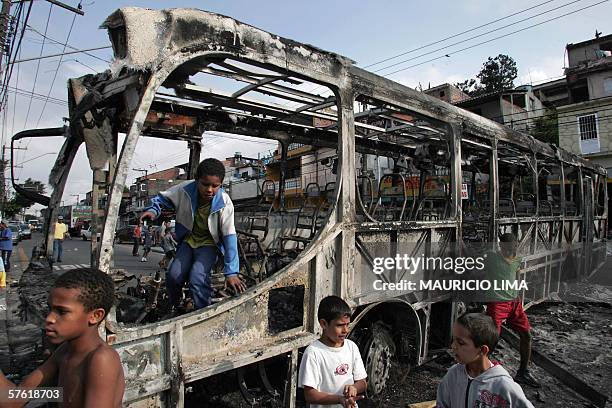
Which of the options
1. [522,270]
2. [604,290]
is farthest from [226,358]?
[604,290]

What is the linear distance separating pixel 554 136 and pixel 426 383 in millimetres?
24515

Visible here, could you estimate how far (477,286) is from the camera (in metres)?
4.44

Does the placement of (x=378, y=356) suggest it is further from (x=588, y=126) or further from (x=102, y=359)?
(x=588, y=126)

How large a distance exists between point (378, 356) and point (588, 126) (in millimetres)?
24678

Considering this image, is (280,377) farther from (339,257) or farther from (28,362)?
(28,362)

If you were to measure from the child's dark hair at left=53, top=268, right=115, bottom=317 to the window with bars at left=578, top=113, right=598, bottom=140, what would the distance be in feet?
87.5

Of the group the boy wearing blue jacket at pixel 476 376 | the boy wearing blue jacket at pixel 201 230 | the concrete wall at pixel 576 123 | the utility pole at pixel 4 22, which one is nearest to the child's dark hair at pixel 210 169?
the boy wearing blue jacket at pixel 201 230

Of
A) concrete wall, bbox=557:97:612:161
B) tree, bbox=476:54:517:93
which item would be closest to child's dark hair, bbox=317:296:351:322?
concrete wall, bbox=557:97:612:161

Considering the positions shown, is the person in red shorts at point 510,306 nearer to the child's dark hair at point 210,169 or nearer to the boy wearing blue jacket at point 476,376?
the boy wearing blue jacket at point 476,376

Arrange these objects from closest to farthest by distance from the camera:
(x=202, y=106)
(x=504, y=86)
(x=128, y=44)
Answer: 1. (x=128, y=44)
2. (x=202, y=106)
3. (x=504, y=86)

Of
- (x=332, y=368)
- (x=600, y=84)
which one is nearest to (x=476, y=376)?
(x=332, y=368)

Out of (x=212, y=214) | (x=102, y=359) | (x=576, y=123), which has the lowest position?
(x=102, y=359)

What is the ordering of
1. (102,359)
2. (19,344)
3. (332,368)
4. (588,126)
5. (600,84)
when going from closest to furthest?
(102,359) < (332,368) < (19,344) < (588,126) < (600,84)

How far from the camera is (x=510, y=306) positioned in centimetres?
404
